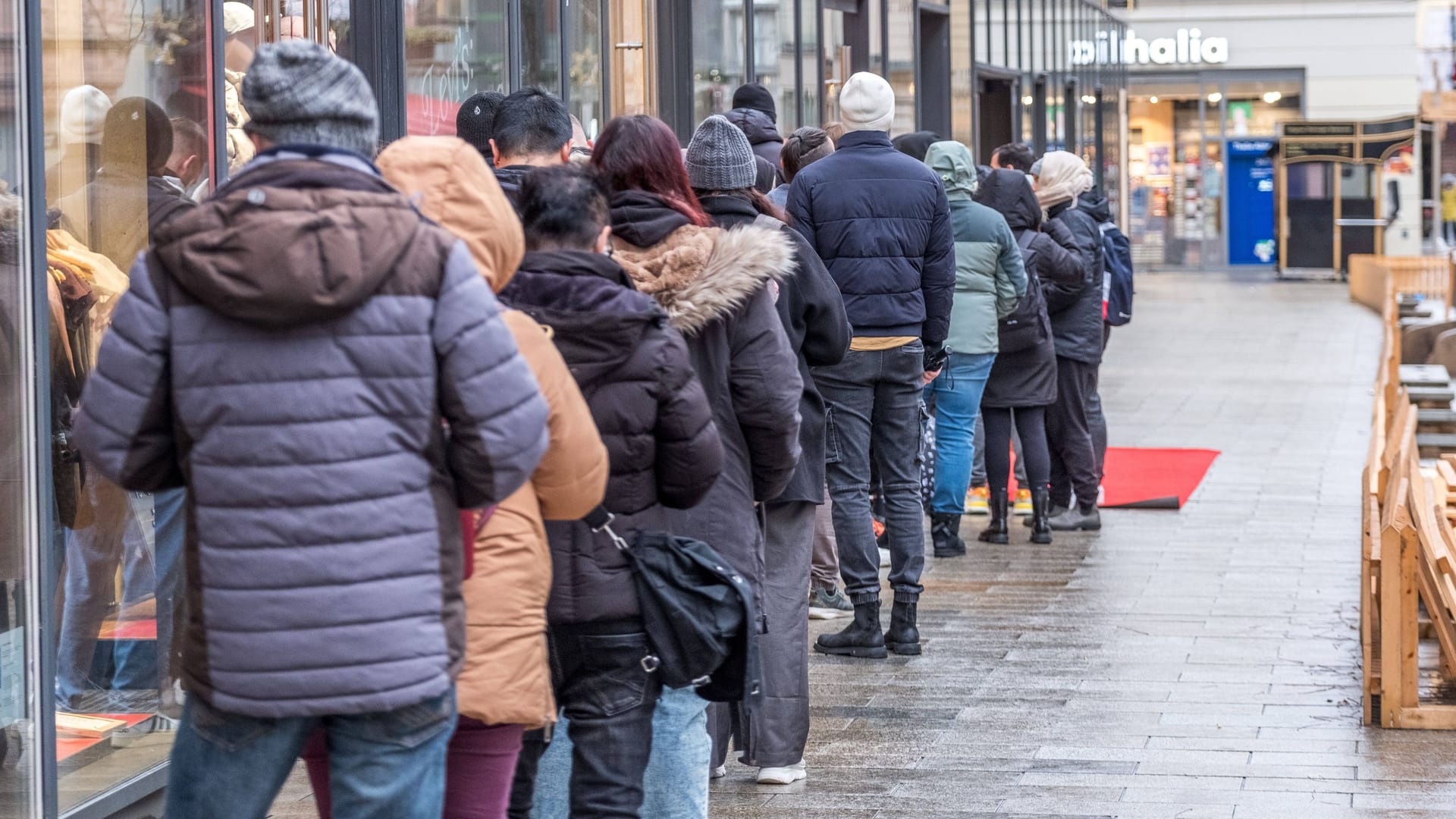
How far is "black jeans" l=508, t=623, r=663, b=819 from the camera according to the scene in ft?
12.4

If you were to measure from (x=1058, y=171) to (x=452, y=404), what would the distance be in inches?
286

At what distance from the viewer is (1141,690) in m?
6.65

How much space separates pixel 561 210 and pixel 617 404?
383mm

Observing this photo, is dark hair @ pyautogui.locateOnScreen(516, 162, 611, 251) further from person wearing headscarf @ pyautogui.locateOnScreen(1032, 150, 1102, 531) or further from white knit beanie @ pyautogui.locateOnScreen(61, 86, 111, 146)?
person wearing headscarf @ pyautogui.locateOnScreen(1032, 150, 1102, 531)

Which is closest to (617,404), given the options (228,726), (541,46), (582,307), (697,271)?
(582,307)

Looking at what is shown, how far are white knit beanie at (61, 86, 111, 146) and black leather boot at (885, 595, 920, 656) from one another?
3339 millimetres

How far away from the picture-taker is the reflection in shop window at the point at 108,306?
4.89 m

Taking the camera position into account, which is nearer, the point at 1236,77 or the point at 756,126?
the point at 756,126

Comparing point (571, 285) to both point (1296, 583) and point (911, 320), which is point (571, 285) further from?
point (1296, 583)

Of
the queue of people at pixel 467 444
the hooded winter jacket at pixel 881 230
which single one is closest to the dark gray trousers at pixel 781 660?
the queue of people at pixel 467 444

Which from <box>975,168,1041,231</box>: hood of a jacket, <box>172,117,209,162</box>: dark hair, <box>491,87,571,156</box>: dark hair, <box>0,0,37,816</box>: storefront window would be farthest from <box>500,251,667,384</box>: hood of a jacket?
<box>975,168,1041,231</box>: hood of a jacket

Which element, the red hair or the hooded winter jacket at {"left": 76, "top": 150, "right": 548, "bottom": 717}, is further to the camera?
the red hair

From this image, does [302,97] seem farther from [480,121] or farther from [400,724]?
[480,121]

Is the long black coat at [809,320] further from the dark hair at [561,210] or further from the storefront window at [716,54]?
the storefront window at [716,54]
